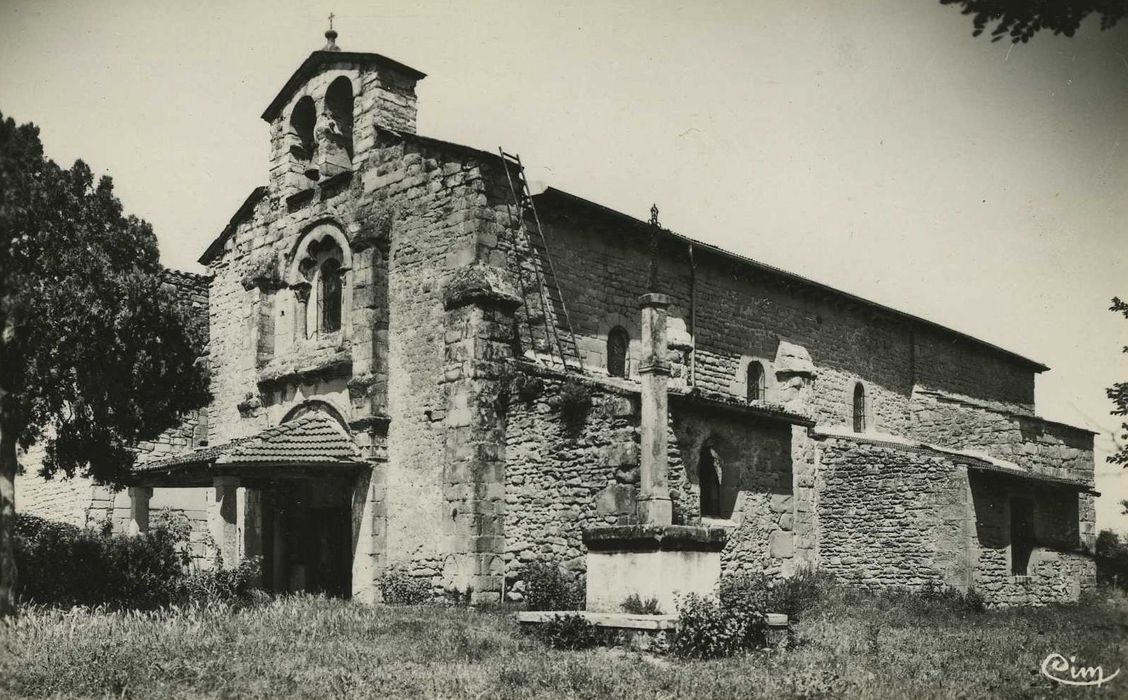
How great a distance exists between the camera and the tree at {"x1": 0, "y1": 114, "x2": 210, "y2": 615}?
13.6m

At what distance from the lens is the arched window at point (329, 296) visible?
20.4 metres

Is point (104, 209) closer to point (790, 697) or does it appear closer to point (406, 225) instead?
point (406, 225)

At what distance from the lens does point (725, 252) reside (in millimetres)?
22000

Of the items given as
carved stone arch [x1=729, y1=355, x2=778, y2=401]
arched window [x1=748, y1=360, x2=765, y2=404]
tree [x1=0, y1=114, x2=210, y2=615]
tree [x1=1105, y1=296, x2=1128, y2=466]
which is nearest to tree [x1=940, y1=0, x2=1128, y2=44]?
tree [x1=1105, y1=296, x2=1128, y2=466]

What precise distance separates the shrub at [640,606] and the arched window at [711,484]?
19.4 ft

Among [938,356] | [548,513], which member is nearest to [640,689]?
[548,513]

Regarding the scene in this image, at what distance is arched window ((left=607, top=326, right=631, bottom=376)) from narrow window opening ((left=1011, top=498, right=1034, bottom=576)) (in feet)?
30.7

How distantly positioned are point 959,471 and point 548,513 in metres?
8.90

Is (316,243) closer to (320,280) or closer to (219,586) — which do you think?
(320,280)

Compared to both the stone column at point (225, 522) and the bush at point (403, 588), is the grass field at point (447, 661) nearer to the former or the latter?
the bush at point (403, 588)

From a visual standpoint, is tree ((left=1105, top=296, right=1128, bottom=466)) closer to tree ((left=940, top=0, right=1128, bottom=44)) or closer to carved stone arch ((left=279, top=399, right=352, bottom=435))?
tree ((left=940, top=0, right=1128, bottom=44))

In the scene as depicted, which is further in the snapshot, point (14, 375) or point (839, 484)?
point (839, 484)

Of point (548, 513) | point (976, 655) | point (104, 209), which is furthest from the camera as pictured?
point (548, 513)
